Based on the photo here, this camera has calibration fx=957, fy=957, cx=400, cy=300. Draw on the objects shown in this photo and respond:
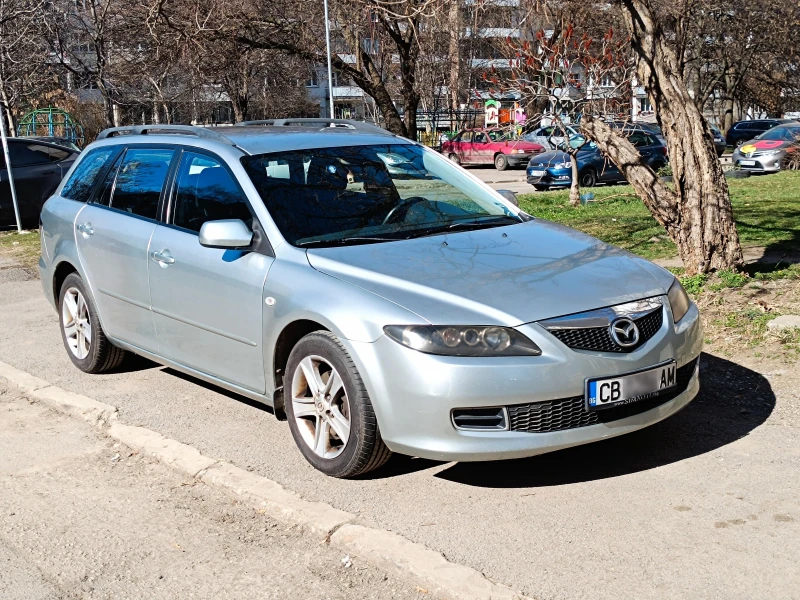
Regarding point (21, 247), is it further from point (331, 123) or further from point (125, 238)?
point (331, 123)

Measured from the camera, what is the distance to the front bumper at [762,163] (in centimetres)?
2556

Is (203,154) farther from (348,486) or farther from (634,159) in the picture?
(634,159)

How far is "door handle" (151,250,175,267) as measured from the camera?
18.4 ft

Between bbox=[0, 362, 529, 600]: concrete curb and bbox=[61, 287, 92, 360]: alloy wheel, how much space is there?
0.89 metres

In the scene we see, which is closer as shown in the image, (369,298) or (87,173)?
(369,298)

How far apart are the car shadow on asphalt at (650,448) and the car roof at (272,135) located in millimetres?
2154

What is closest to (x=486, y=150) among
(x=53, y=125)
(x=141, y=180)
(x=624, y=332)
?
(x=53, y=125)

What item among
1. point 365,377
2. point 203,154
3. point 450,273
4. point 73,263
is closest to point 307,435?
point 365,377

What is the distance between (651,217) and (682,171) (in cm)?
587

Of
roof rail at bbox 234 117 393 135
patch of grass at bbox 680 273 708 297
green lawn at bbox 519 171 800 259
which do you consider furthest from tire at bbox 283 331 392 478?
green lawn at bbox 519 171 800 259

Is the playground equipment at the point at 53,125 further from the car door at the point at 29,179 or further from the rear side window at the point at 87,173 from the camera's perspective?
the rear side window at the point at 87,173

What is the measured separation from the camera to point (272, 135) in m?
5.84

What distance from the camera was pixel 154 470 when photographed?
5012mm

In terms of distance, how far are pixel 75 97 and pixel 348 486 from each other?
142 ft
